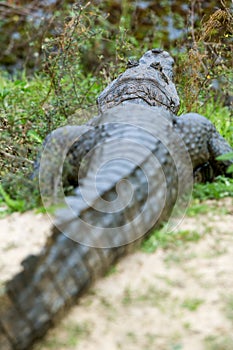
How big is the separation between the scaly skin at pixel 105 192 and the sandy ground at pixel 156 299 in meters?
0.10

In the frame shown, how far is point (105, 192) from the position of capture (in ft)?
10.5

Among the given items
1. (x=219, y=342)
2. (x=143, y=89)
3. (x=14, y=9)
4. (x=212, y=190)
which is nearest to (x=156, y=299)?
(x=219, y=342)

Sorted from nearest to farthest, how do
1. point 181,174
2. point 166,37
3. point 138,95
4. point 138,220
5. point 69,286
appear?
point 69,286 < point 138,220 < point 181,174 < point 138,95 < point 166,37

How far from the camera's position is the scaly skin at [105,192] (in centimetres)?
264

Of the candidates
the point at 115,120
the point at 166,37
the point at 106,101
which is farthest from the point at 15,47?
the point at 115,120

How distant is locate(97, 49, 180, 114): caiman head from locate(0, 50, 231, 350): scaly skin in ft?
0.05

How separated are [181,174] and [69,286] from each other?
4.69ft

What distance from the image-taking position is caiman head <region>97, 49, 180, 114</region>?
517 centimetres

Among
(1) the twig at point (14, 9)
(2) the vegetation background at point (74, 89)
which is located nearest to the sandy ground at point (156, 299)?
(2) the vegetation background at point (74, 89)

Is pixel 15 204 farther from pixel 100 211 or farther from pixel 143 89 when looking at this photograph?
pixel 143 89

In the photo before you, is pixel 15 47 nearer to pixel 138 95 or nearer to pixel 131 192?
pixel 138 95

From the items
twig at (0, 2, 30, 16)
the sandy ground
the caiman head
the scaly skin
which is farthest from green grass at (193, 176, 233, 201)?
twig at (0, 2, 30, 16)

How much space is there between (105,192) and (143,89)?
226cm

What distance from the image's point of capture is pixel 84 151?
159 inches
